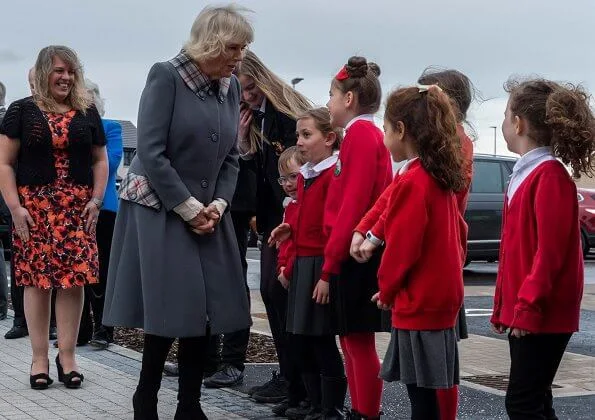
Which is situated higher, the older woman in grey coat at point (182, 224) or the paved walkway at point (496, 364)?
the older woman in grey coat at point (182, 224)

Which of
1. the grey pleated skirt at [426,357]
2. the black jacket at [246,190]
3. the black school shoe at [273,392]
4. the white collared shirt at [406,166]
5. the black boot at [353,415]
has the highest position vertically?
the white collared shirt at [406,166]

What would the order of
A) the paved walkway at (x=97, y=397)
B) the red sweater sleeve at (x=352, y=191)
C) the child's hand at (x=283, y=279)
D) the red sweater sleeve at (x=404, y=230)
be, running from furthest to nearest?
the paved walkway at (x=97, y=397) < the child's hand at (x=283, y=279) < the red sweater sleeve at (x=352, y=191) < the red sweater sleeve at (x=404, y=230)

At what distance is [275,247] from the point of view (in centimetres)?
588

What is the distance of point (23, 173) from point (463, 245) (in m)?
3.05

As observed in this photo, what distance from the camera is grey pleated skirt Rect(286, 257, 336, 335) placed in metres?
5.12

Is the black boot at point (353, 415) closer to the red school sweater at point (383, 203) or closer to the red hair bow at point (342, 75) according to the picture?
the red school sweater at point (383, 203)

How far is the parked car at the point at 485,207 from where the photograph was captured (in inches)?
647

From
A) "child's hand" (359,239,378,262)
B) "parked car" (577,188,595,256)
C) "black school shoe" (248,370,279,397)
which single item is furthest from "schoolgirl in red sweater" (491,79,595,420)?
"parked car" (577,188,595,256)

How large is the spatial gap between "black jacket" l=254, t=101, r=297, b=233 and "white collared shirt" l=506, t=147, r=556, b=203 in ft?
7.17

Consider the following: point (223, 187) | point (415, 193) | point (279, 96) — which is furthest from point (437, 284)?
point (279, 96)

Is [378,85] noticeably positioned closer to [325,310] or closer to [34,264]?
[325,310]

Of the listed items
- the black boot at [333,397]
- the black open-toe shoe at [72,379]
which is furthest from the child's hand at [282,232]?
the black open-toe shoe at [72,379]

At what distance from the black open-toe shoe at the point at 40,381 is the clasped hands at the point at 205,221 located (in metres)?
1.95

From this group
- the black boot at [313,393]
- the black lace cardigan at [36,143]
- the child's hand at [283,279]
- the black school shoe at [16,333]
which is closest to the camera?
the black boot at [313,393]
